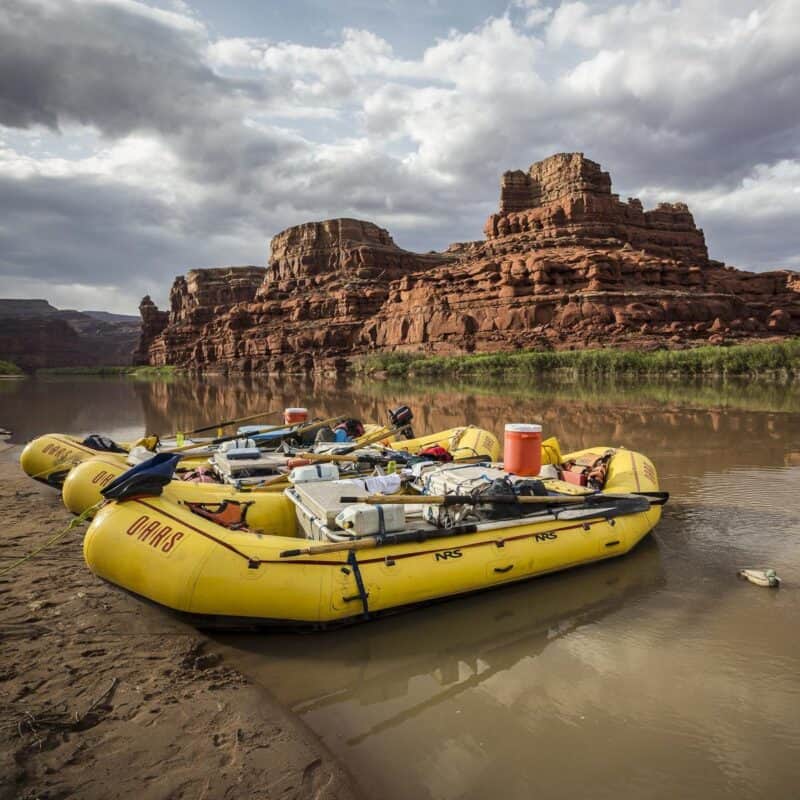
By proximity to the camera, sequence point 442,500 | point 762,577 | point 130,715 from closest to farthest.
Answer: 1. point 130,715
2. point 442,500
3. point 762,577

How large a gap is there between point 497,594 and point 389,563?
1301 mm

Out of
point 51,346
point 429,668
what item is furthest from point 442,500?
point 51,346

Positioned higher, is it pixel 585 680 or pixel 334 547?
pixel 334 547

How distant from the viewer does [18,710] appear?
124 inches

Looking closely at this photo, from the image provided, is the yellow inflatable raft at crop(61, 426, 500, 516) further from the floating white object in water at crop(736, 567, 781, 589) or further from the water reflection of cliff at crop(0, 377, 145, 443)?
the water reflection of cliff at crop(0, 377, 145, 443)

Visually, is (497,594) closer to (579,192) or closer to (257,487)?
(257,487)

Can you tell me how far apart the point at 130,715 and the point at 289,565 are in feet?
4.60

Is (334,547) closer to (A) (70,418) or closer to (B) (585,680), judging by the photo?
(B) (585,680)

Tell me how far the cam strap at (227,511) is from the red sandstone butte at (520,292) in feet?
150

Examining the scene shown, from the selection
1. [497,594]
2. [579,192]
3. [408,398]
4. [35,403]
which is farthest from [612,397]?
[579,192]

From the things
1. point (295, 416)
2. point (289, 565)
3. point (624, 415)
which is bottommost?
point (624, 415)

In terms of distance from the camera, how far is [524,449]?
6.75 meters

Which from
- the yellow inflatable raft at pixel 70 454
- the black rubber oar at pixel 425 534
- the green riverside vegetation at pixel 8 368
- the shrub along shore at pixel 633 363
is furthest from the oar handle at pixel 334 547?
the green riverside vegetation at pixel 8 368

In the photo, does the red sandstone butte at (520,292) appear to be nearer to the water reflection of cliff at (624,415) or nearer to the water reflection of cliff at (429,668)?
the water reflection of cliff at (624,415)
